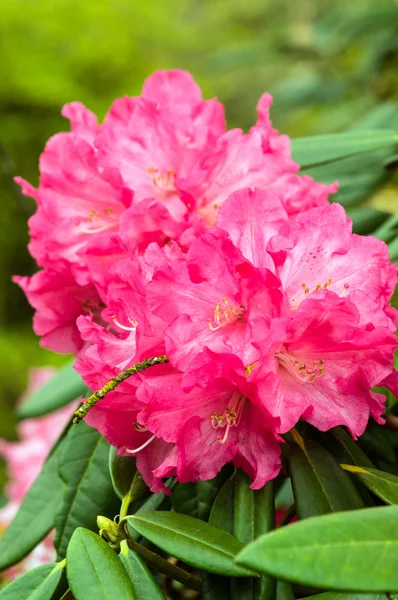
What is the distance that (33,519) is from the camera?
782mm

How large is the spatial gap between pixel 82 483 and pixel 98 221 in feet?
0.79

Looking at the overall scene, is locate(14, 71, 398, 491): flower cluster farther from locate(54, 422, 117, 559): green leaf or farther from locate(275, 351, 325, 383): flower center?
locate(54, 422, 117, 559): green leaf

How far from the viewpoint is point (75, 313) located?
72cm

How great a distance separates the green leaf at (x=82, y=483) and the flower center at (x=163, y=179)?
0.24 m

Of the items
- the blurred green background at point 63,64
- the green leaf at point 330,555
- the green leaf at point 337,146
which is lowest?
the green leaf at point 330,555

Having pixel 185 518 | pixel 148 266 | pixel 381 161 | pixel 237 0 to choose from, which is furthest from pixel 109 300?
pixel 237 0

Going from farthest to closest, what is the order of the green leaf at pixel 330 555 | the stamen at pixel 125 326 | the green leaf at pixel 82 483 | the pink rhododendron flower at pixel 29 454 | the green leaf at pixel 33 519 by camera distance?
the pink rhododendron flower at pixel 29 454 < the green leaf at pixel 33 519 < the green leaf at pixel 82 483 < the stamen at pixel 125 326 < the green leaf at pixel 330 555

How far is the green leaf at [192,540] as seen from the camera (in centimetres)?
47

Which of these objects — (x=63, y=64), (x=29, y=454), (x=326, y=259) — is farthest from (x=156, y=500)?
(x=63, y=64)

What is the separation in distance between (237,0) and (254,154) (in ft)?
17.5

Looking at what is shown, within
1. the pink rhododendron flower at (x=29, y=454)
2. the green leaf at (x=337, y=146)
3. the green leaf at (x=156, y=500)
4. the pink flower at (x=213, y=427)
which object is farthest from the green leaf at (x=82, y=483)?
the pink rhododendron flower at (x=29, y=454)

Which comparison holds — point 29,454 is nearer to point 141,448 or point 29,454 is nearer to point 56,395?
point 56,395

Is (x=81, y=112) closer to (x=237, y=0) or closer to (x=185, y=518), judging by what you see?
(x=185, y=518)

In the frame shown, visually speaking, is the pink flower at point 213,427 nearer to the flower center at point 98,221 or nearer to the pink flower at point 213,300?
the pink flower at point 213,300
